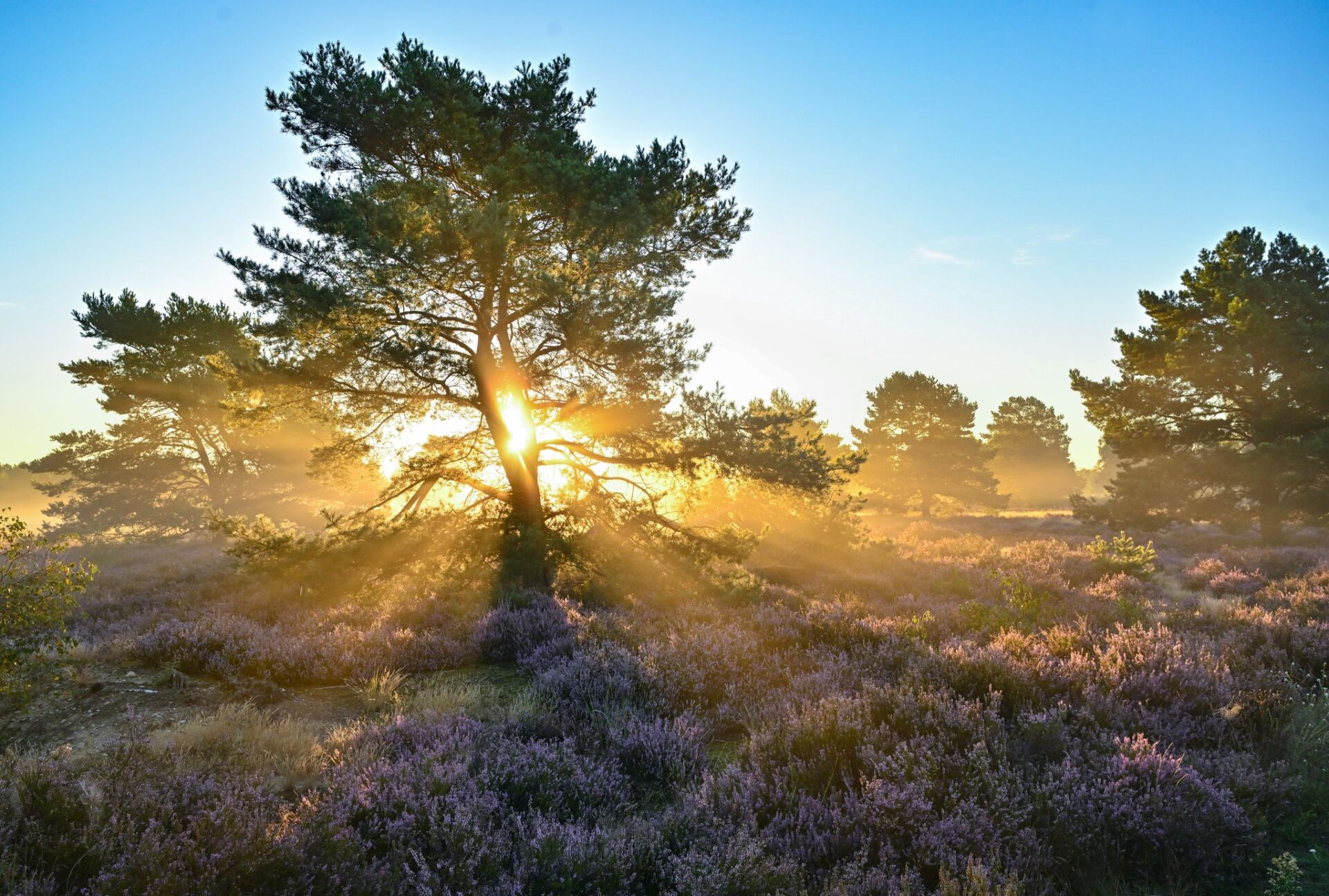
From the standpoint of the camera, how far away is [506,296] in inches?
409

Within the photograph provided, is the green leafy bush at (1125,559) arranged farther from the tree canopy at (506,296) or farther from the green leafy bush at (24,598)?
the green leafy bush at (24,598)

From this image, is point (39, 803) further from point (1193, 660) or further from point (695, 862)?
point (1193, 660)

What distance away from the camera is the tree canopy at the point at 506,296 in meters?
9.27

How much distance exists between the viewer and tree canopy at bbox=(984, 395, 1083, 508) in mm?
62906

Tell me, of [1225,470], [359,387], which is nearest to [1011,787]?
[359,387]

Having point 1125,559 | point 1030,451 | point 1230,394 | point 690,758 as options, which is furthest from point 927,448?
point 690,758

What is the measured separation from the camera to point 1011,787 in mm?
3490

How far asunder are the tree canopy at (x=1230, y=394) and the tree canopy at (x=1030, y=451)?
1680 inches

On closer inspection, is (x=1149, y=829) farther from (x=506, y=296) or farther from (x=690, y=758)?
(x=506, y=296)

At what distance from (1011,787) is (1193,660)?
3.35 metres

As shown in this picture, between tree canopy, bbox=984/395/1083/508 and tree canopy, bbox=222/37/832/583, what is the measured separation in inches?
2265

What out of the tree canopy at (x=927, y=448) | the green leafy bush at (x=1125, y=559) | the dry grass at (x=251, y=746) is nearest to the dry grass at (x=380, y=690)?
the dry grass at (x=251, y=746)

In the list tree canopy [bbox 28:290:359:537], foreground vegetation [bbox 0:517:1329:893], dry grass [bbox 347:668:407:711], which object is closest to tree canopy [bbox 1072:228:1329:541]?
foreground vegetation [bbox 0:517:1329:893]

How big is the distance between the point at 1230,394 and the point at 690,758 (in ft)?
72.9
